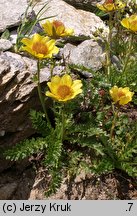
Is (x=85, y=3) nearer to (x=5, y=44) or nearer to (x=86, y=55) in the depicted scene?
(x=86, y=55)

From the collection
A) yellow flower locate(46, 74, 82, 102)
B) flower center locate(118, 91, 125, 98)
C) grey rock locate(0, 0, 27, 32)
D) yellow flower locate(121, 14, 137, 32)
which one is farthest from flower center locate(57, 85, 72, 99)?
grey rock locate(0, 0, 27, 32)

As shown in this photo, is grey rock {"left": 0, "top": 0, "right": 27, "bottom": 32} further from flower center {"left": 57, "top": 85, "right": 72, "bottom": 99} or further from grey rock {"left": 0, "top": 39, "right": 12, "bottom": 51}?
flower center {"left": 57, "top": 85, "right": 72, "bottom": 99}

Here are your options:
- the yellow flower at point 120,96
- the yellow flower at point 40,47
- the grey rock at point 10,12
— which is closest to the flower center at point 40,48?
the yellow flower at point 40,47

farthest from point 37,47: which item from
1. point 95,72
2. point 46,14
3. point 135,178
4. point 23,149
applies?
point 46,14

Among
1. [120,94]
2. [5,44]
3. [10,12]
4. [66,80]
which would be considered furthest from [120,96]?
[10,12]

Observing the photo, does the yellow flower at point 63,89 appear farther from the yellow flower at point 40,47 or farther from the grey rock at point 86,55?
the grey rock at point 86,55

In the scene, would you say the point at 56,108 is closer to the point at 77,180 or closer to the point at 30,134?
the point at 30,134

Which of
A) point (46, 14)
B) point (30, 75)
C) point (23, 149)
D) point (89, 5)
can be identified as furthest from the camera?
point (89, 5)
